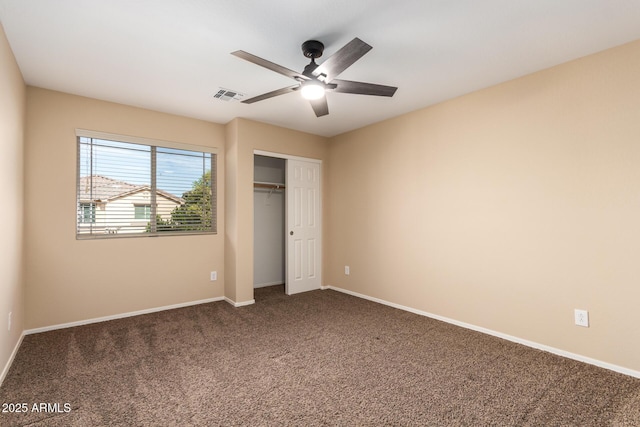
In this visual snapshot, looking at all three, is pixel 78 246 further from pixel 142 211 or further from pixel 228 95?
pixel 228 95

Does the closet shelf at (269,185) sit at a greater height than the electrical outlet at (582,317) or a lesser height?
greater

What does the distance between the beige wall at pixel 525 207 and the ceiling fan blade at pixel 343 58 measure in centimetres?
187

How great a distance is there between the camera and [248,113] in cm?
391

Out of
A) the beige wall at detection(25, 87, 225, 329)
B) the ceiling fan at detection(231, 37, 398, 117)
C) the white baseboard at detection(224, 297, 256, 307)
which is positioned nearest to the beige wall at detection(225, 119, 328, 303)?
the white baseboard at detection(224, 297, 256, 307)

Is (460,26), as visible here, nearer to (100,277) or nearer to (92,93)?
(92,93)

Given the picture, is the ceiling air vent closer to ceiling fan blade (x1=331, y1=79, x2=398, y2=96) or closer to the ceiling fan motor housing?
the ceiling fan motor housing

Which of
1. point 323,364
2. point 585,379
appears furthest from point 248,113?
point 585,379

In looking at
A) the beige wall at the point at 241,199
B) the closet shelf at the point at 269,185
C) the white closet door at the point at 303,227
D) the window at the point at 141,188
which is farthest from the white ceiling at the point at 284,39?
the closet shelf at the point at 269,185

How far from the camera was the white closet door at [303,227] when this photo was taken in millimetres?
4660

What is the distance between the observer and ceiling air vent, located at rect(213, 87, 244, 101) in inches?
127

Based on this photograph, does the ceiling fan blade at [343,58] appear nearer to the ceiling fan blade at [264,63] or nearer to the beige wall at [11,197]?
the ceiling fan blade at [264,63]

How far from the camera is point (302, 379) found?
225cm

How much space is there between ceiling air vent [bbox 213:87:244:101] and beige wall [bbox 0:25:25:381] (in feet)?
5.26

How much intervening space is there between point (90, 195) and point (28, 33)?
1701 millimetres
